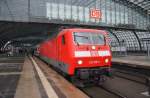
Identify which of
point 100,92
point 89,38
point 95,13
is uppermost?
point 95,13

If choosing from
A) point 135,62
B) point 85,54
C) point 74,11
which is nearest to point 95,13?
point 74,11

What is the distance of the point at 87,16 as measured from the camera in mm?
62500

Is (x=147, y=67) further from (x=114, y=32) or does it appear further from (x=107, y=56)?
Result: (x=114, y=32)

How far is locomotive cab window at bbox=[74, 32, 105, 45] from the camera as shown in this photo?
14859 millimetres

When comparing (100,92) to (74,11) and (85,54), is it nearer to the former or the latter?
(85,54)

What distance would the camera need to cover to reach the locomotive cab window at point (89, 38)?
1486 cm

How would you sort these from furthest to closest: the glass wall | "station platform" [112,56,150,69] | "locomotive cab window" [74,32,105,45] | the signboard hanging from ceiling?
the signboard hanging from ceiling → the glass wall → "station platform" [112,56,150,69] → "locomotive cab window" [74,32,105,45]

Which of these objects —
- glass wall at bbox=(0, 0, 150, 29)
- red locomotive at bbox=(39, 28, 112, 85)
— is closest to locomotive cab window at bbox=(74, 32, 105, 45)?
red locomotive at bbox=(39, 28, 112, 85)

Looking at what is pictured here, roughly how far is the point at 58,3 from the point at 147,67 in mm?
44082

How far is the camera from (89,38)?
15.1 metres

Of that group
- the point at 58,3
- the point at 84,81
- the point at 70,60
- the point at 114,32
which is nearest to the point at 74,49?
the point at 70,60

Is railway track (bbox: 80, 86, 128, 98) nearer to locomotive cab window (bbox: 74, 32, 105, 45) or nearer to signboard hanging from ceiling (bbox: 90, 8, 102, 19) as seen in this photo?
locomotive cab window (bbox: 74, 32, 105, 45)

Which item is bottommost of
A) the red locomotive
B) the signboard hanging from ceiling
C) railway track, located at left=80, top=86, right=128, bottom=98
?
railway track, located at left=80, top=86, right=128, bottom=98

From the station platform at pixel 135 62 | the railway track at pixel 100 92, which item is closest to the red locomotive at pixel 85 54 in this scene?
Result: the railway track at pixel 100 92
